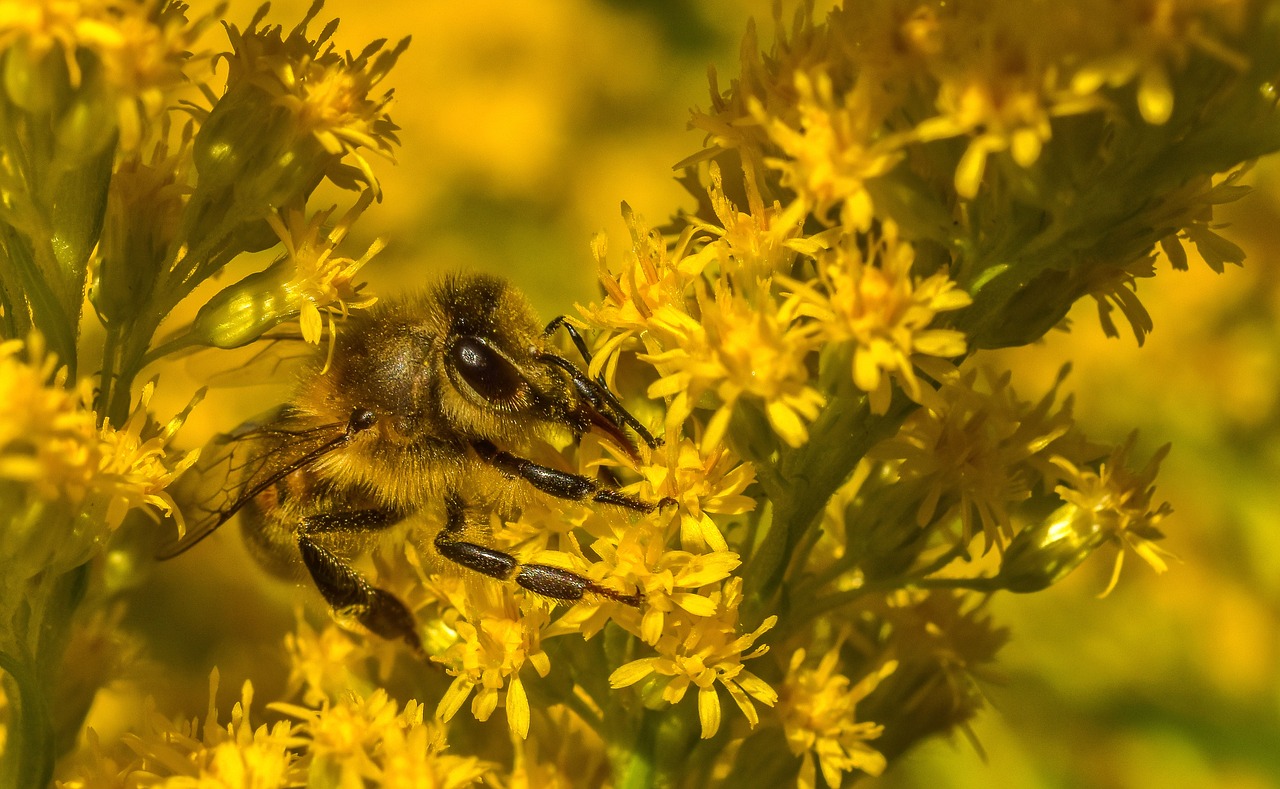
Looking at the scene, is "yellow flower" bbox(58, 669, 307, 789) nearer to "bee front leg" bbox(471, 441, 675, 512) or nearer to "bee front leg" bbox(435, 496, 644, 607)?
"bee front leg" bbox(435, 496, 644, 607)

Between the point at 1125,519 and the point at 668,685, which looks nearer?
the point at 668,685

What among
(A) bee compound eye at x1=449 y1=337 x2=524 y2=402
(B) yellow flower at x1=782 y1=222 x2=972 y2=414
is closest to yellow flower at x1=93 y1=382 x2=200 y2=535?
(A) bee compound eye at x1=449 y1=337 x2=524 y2=402

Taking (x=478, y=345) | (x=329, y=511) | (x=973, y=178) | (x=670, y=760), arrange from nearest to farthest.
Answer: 1. (x=973, y=178)
2. (x=670, y=760)
3. (x=478, y=345)
4. (x=329, y=511)

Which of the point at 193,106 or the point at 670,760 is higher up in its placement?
the point at 193,106

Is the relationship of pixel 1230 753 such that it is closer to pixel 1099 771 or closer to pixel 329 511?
pixel 1099 771

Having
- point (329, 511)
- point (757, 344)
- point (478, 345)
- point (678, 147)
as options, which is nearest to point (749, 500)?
point (757, 344)

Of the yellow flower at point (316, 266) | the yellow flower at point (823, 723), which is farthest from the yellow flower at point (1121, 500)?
the yellow flower at point (316, 266)

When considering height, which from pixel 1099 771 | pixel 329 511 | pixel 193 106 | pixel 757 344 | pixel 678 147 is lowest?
pixel 1099 771
